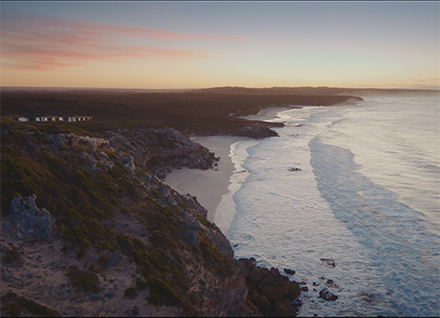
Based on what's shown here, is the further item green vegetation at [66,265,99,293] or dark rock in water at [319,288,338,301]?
dark rock in water at [319,288,338,301]

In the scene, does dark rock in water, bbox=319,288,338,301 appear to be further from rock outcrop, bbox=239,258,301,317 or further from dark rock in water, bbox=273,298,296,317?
dark rock in water, bbox=273,298,296,317

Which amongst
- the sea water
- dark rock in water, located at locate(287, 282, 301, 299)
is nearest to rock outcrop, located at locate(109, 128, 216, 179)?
the sea water

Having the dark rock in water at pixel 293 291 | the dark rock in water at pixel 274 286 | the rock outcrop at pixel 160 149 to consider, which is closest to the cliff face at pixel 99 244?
the dark rock in water at pixel 274 286

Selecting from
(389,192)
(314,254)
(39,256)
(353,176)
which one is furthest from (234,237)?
(353,176)

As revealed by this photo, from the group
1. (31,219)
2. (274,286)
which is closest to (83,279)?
(31,219)

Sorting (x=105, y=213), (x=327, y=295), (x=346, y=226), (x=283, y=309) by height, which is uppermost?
(x=105, y=213)

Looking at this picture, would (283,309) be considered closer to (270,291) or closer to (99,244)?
(270,291)
